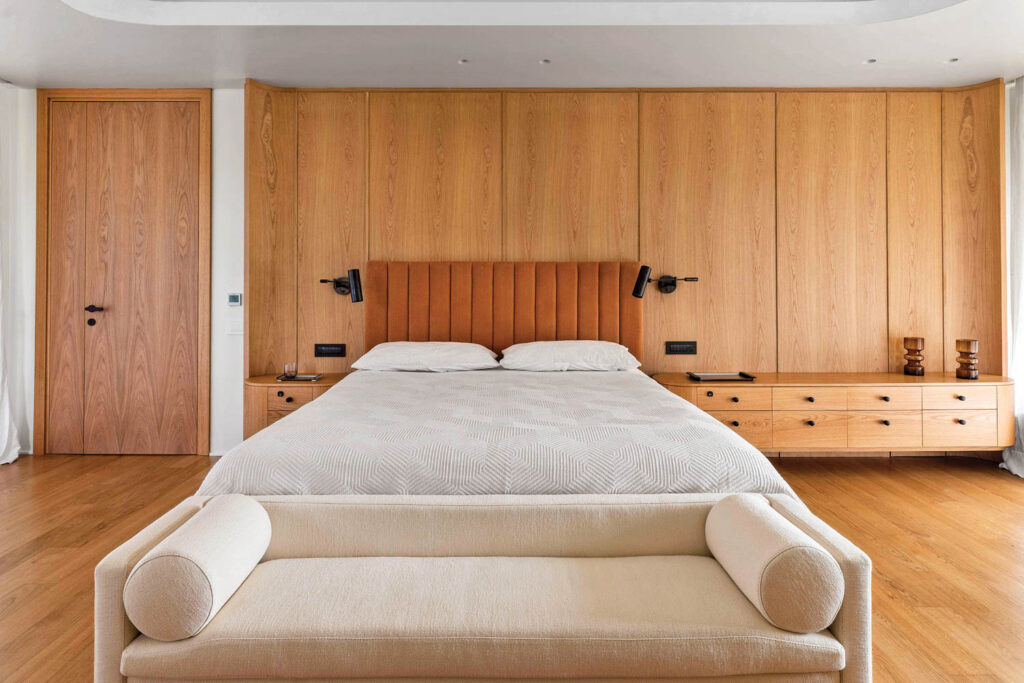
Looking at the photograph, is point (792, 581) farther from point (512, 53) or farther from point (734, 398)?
point (512, 53)

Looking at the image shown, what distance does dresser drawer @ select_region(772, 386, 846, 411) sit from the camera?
134 inches

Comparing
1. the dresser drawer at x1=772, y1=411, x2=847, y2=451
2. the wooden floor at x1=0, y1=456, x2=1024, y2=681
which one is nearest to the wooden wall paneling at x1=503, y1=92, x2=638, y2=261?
the dresser drawer at x1=772, y1=411, x2=847, y2=451

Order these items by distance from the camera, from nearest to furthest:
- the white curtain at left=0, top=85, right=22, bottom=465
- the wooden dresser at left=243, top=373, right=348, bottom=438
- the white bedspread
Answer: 1. the white bedspread
2. the wooden dresser at left=243, top=373, right=348, bottom=438
3. the white curtain at left=0, top=85, right=22, bottom=465

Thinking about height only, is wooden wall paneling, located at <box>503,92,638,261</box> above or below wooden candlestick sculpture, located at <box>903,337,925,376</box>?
above

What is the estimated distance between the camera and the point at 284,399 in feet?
11.2

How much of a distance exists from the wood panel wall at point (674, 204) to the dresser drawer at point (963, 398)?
42cm

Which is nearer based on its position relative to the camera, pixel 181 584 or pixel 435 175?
pixel 181 584

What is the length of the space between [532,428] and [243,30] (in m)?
2.52

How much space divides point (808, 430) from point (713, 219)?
136 cm

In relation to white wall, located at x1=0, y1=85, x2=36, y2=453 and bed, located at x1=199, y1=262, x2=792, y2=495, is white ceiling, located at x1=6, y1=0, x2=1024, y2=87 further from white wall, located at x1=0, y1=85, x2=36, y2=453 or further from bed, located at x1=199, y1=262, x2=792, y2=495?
bed, located at x1=199, y1=262, x2=792, y2=495

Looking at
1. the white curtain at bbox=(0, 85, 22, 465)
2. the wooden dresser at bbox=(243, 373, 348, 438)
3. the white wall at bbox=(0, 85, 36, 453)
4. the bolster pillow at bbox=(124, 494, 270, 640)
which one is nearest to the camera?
the bolster pillow at bbox=(124, 494, 270, 640)

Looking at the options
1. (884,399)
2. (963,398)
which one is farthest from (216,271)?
(963,398)

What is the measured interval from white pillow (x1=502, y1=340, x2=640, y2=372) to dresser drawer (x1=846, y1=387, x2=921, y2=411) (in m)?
1.19

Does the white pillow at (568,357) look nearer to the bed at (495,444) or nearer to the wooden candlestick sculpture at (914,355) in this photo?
the bed at (495,444)
